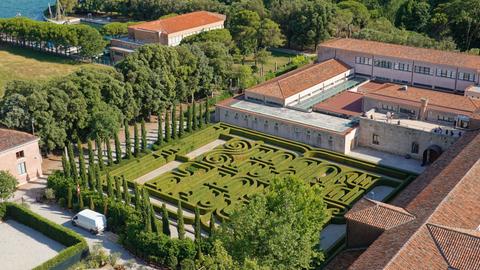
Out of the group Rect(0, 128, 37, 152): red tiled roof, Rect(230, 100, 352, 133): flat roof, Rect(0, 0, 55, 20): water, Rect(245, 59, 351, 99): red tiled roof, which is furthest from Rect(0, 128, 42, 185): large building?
Rect(0, 0, 55, 20): water

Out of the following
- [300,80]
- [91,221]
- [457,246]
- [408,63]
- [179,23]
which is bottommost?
[91,221]

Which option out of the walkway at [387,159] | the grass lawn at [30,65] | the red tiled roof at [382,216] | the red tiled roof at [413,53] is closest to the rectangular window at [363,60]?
the red tiled roof at [413,53]

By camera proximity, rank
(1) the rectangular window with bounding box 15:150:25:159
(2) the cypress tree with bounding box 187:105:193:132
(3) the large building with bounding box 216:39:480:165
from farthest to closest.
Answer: (2) the cypress tree with bounding box 187:105:193:132 → (3) the large building with bounding box 216:39:480:165 → (1) the rectangular window with bounding box 15:150:25:159

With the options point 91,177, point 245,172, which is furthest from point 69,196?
point 245,172

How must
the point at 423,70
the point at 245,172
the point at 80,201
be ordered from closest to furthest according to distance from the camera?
1. the point at 80,201
2. the point at 245,172
3. the point at 423,70

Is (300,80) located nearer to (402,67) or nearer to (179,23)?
(402,67)

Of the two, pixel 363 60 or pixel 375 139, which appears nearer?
pixel 375 139

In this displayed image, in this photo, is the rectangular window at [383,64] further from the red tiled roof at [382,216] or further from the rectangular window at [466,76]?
the red tiled roof at [382,216]

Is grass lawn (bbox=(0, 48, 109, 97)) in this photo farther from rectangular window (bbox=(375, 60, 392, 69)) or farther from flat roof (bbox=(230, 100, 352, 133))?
rectangular window (bbox=(375, 60, 392, 69))
